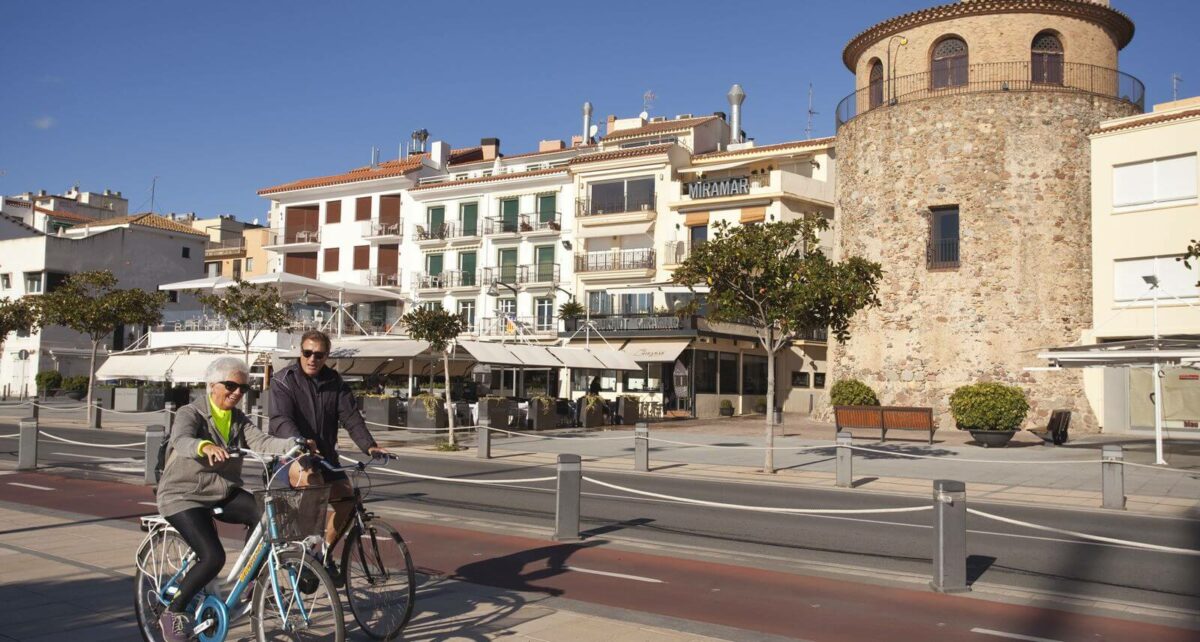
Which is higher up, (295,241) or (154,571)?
(295,241)

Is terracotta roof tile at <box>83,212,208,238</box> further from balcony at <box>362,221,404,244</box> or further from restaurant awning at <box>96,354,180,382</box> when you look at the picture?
restaurant awning at <box>96,354,180,382</box>

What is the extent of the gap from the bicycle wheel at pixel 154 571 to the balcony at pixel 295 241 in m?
52.7

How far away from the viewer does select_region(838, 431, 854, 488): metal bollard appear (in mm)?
16406

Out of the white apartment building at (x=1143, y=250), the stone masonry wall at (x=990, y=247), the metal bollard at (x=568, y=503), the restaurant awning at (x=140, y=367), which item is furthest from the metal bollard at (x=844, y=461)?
the restaurant awning at (x=140, y=367)

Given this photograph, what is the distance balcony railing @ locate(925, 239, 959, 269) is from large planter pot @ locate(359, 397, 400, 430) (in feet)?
59.7

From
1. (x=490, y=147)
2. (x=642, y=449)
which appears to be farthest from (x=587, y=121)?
(x=642, y=449)

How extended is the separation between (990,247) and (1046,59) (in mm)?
6768

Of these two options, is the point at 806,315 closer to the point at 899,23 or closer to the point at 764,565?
the point at 764,565

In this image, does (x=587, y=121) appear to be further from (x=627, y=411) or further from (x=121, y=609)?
(x=121, y=609)

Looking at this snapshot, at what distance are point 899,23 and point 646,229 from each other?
650 inches

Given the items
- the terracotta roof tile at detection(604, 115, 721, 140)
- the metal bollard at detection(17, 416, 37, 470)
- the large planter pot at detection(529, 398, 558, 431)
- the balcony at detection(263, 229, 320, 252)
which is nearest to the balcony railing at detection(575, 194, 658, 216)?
the terracotta roof tile at detection(604, 115, 721, 140)

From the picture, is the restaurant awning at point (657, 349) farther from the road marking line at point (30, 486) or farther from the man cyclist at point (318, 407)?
the man cyclist at point (318, 407)

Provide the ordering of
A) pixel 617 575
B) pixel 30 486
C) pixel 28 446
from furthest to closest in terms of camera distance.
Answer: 1. pixel 28 446
2. pixel 30 486
3. pixel 617 575

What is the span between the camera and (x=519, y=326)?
4522 cm
